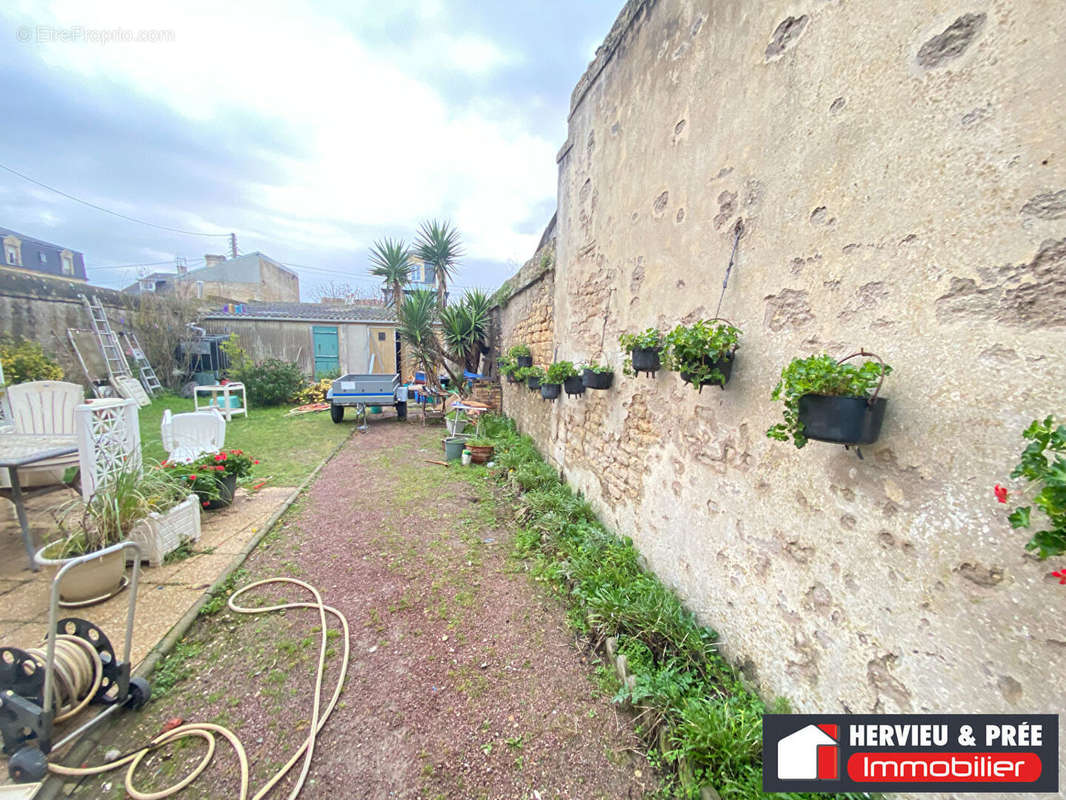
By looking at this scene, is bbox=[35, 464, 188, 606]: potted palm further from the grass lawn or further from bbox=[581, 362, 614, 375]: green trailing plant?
bbox=[581, 362, 614, 375]: green trailing plant

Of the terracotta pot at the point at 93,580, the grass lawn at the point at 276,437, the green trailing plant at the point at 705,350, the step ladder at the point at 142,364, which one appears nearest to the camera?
the green trailing plant at the point at 705,350

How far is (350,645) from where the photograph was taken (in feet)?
7.38

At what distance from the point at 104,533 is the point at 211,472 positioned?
1.28 metres

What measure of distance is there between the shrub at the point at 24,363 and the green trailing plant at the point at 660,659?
1076 centimetres

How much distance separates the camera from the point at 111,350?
10.3m

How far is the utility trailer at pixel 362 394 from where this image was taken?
8.41 meters

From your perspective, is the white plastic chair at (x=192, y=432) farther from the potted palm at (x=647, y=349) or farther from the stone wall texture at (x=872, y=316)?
the stone wall texture at (x=872, y=316)

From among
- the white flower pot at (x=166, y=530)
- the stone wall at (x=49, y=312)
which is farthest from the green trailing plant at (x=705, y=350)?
the stone wall at (x=49, y=312)

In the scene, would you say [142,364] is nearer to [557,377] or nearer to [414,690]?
[557,377]

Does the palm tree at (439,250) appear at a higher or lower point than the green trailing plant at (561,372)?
higher

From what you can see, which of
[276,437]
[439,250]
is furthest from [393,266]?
[276,437]

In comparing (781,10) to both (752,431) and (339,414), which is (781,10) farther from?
(339,414)

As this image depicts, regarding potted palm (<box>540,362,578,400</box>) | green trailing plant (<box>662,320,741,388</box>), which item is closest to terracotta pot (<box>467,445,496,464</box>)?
potted palm (<box>540,362,578,400</box>)

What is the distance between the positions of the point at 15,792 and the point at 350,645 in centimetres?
117
